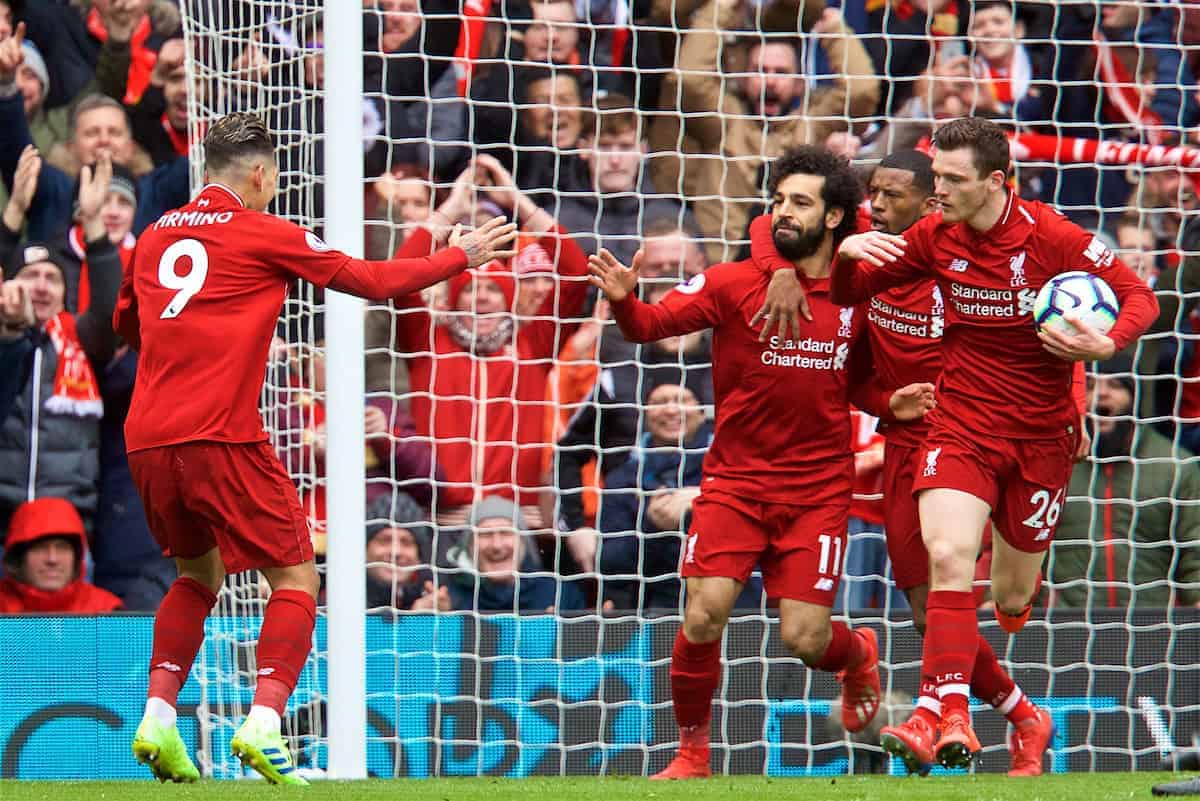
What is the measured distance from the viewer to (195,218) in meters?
5.58

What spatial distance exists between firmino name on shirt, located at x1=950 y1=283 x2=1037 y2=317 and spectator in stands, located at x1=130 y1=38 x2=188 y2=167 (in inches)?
168

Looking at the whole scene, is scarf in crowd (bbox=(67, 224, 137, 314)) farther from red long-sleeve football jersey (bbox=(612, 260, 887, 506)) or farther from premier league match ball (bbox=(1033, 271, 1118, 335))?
premier league match ball (bbox=(1033, 271, 1118, 335))

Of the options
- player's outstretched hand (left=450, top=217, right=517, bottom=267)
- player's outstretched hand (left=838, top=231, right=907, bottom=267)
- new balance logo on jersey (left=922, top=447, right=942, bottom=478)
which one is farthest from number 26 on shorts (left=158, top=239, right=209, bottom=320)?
new balance logo on jersey (left=922, top=447, right=942, bottom=478)

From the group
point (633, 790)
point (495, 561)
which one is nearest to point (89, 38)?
point (495, 561)

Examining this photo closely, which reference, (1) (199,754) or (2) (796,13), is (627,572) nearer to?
(1) (199,754)

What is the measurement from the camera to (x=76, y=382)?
820 cm

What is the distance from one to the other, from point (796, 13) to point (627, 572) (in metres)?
2.87

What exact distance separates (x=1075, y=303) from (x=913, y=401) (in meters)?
1.02

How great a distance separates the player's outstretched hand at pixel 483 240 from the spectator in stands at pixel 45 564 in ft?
10.3

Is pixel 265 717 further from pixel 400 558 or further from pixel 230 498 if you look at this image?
pixel 400 558

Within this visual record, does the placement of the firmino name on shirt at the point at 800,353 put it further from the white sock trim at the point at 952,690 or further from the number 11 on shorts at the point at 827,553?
the white sock trim at the point at 952,690

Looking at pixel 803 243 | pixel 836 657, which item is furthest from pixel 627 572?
pixel 803 243

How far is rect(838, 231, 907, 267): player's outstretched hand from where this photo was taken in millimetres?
5797

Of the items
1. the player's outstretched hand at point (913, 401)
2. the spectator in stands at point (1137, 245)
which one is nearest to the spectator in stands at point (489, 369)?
the player's outstretched hand at point (913, 401)
